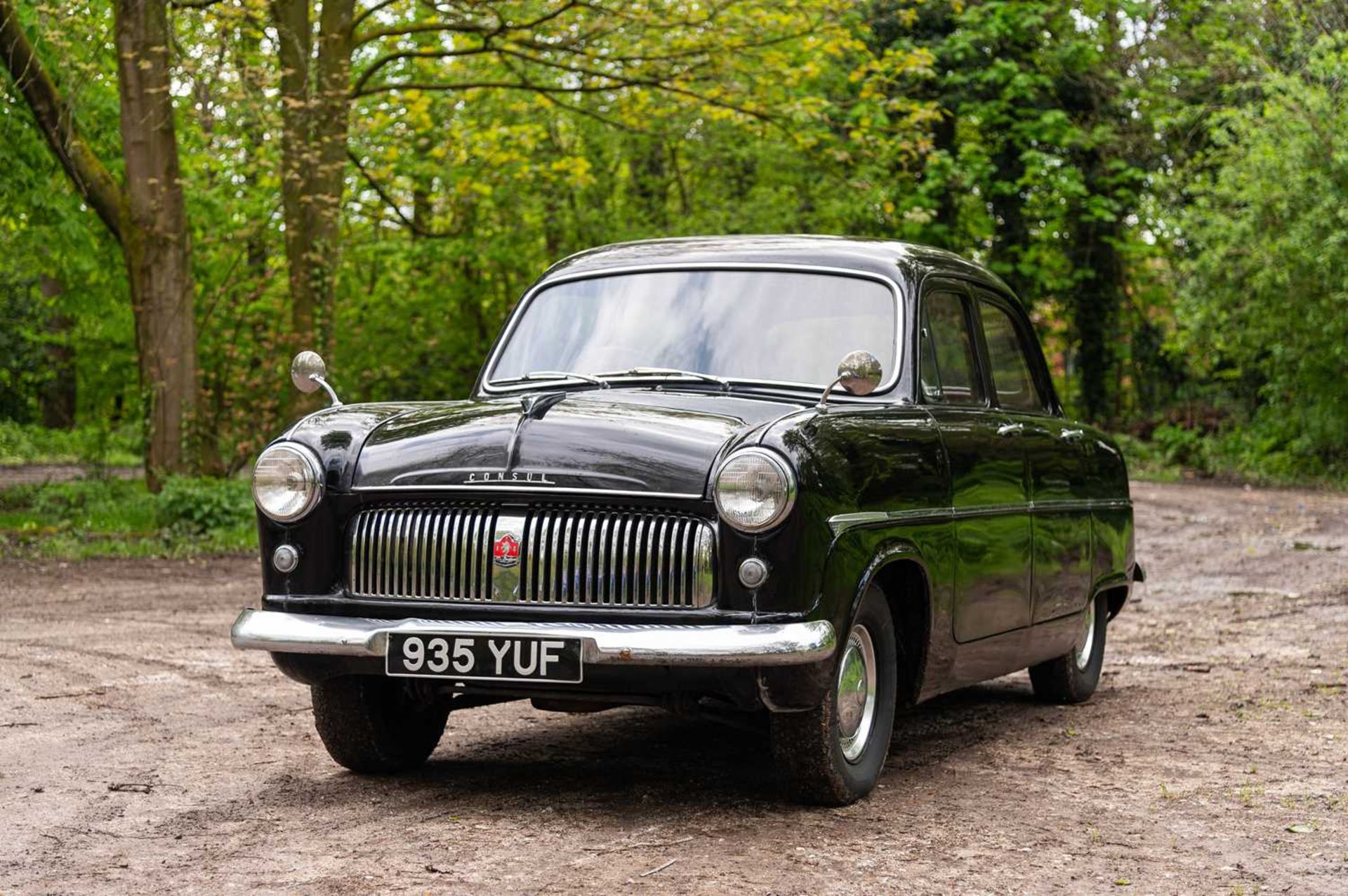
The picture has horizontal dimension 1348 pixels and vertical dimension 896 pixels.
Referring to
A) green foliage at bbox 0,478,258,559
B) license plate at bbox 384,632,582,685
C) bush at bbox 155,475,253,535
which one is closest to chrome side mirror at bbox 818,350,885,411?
license plate at bbox 384,632,582,685

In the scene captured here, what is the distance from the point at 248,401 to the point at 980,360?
12.0 meters

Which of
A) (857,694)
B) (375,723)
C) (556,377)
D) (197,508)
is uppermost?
(556,377)

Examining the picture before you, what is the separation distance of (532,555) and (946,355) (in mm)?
2172

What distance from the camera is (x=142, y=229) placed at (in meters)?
15.5

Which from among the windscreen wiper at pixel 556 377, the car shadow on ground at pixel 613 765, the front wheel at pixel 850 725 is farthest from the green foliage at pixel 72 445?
the front wheel at pixel 850 725

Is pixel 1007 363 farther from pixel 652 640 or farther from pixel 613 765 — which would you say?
pixel 652 640

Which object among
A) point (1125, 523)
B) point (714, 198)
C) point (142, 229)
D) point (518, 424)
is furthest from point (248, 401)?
point (518, 424)

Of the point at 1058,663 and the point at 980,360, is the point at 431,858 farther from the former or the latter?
the point at 1058,663

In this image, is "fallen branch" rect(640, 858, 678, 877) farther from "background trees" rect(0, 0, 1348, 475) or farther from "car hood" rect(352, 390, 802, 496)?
"background trees" rect(0, 0, 1348, 475)

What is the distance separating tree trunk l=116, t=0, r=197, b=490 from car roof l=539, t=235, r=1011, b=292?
9.06 meters

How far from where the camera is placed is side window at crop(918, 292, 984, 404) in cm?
648

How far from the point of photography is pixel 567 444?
211 inches

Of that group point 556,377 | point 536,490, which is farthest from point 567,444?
point 556,377

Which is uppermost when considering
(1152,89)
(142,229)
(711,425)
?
(1152,89)
